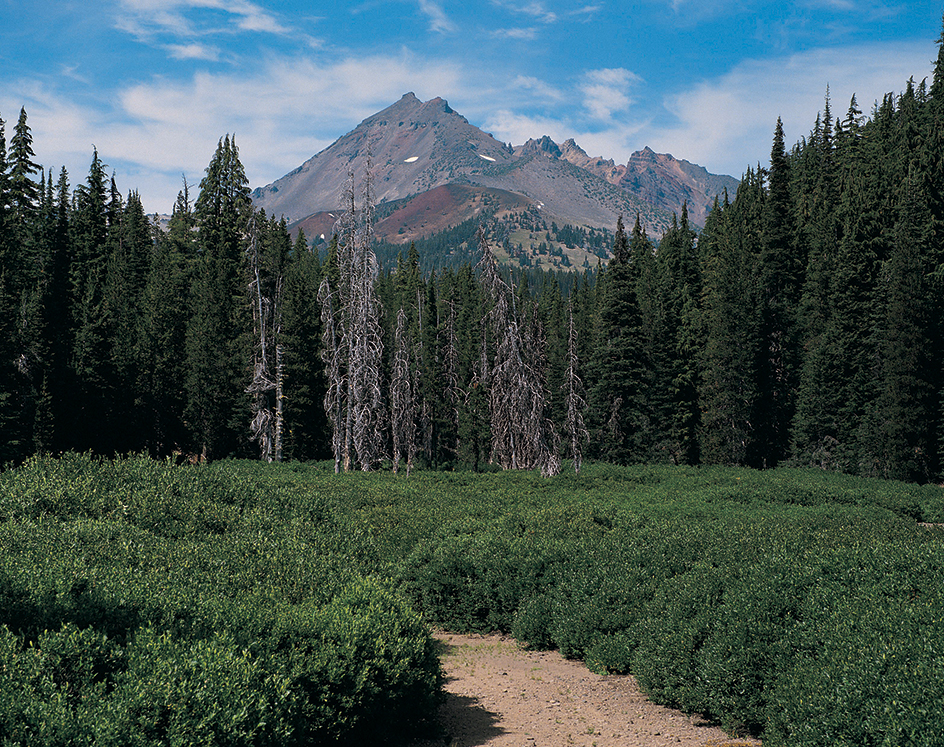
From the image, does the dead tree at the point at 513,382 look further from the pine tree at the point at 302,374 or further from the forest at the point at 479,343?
the pine tree at the point at 302,374

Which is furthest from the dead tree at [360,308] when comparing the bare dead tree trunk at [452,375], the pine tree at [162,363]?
the bare dead tree trunk at [452,375]

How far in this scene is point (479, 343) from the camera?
58.6 m

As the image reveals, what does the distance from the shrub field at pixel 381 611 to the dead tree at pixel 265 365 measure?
1143 inches

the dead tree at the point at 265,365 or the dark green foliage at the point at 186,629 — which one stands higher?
the dead tree at the point at 265,365

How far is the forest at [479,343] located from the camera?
36469 mm

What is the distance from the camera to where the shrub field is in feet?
22.8

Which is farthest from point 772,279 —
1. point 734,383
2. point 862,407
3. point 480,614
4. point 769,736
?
point 769,736

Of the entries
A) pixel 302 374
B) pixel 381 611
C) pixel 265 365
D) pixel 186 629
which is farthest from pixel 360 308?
pixel 186 629

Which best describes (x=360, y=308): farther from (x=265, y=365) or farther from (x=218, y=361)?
(x=218, y=361)

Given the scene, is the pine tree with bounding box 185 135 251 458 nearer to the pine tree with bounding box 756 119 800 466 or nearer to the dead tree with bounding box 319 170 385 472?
the dead tree with bounding box 319 170 385 472

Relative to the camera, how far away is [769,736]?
9070mm

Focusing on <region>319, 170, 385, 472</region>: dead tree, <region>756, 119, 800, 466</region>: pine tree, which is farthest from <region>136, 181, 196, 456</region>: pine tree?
<region>756, 119, 800, 466</region>: pine tree

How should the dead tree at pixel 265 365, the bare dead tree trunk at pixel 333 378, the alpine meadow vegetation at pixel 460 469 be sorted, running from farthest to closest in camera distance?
the dead tree at pixel 265 365, the bare dead tree trunk at pixel 333 378, the alpine meadow vegetation at pixel 460 469

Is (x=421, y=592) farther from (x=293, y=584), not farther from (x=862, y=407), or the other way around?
(x=862, y=407)
